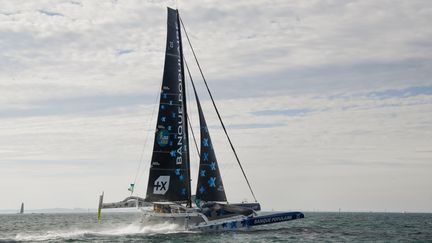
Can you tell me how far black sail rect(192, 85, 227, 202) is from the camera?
42.2 metres

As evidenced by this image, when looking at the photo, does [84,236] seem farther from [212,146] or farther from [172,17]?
[172,17]

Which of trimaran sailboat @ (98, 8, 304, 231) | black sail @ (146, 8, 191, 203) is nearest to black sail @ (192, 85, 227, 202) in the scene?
trimaran sailboat @ (98, 8, 304, 231)

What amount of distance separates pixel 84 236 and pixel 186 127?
11594mm

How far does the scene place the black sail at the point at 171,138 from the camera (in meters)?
41.9

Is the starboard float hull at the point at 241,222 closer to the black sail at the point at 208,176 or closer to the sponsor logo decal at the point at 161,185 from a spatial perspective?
the black sail at the point at 208,176

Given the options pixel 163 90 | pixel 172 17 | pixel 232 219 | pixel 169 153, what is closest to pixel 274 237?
pixel 232 219

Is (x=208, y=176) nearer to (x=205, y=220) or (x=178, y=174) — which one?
(x=178, y=174)

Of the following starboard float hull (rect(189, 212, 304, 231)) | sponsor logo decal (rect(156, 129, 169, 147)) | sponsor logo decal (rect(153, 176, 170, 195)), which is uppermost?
sponsor logo decal (rect(156, 129, 169, 147))

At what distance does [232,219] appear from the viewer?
4209 centimetres

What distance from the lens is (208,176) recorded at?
42312 millimetres

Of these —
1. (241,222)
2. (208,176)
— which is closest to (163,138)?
(208,176)

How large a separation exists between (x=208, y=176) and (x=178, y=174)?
2298 millimetres

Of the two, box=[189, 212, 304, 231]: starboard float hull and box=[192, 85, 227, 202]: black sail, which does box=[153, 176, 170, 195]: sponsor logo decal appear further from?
box=[189, 212, 304, 231]: starboard float hull

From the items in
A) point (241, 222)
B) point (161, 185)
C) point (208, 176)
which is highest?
point (208, 176)
